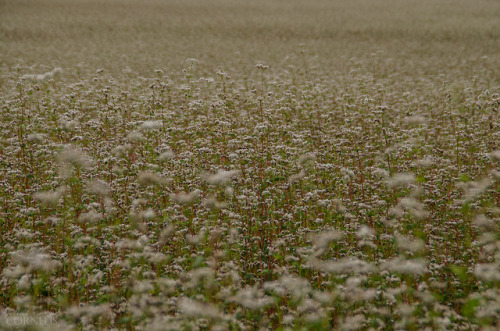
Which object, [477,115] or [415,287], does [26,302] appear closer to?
[415,287]

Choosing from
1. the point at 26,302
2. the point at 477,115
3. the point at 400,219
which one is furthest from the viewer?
the point at 477,115

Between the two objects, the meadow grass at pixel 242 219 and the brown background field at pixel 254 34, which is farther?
the brown background field at pixel 254 34

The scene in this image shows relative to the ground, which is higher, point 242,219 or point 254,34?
point 254,34

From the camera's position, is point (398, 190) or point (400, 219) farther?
point (398, 190)

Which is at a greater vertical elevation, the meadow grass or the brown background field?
the brown background field

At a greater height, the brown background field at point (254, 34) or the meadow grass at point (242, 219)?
the brown background field at point (254, 34)

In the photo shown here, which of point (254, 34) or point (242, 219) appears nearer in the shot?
point (242, 219)

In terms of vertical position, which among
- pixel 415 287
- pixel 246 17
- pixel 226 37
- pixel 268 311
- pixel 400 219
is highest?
pixel 246 17

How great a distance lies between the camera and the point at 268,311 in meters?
5.07

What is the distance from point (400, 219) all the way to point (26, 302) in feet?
20.4

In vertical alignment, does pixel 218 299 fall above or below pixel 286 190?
below

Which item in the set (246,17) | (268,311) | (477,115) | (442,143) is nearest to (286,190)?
(268,311)

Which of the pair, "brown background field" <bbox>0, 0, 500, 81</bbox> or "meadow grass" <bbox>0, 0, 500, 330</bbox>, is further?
"brown background field" <bbox>0, 0, 500, 81</bbox>

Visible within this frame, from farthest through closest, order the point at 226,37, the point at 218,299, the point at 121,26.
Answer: the point at 121,26, the point at 226,37, the point at 218,299
